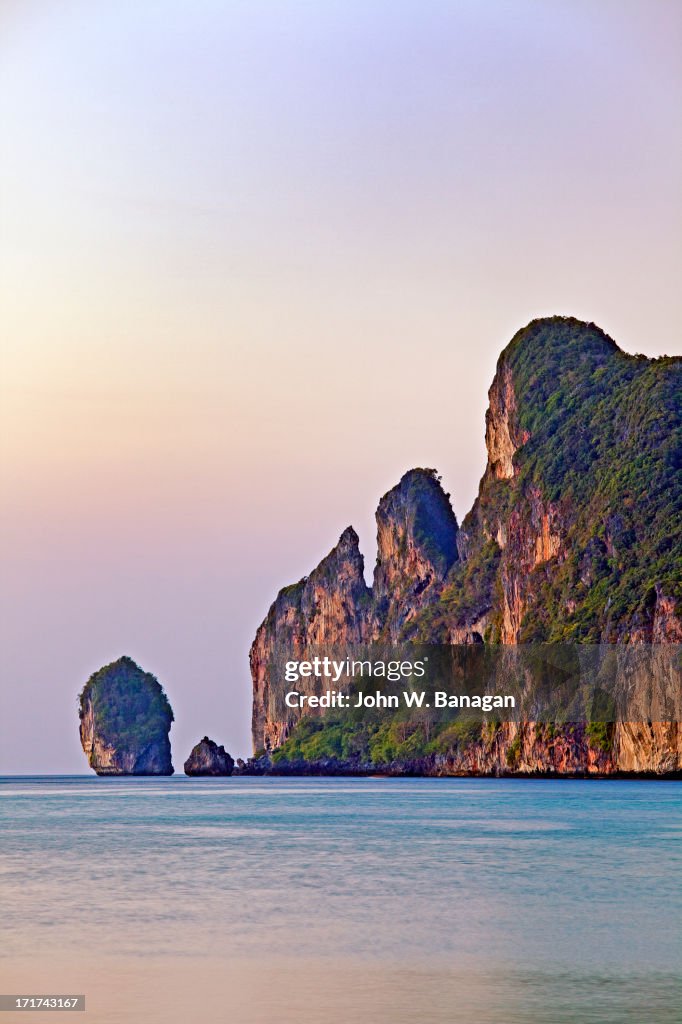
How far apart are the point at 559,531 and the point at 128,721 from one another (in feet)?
286

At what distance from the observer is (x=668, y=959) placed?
17.5 m

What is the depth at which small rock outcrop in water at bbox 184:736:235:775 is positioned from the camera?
503ft

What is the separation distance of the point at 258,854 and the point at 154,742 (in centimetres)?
15032

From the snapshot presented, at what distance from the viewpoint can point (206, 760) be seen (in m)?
154

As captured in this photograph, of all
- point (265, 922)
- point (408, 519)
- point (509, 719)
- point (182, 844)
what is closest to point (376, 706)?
point (408, 519)

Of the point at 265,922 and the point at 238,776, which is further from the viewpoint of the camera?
the point at 238,776

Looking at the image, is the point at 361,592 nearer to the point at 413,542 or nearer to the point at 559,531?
the point at 413,542

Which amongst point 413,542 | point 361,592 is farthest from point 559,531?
point 361,592

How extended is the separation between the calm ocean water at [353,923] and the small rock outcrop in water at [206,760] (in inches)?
4339

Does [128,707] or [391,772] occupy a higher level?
[128,707]

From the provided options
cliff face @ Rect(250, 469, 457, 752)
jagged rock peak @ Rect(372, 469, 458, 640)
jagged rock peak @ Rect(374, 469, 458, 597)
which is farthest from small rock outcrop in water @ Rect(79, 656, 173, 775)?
jagged rock peak @ Rect(374, 469, 458, 597)

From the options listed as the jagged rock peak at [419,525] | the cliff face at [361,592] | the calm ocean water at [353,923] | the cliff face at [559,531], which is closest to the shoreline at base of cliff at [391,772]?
the cliff face at [559,531]

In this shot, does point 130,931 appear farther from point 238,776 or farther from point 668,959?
point 238,776

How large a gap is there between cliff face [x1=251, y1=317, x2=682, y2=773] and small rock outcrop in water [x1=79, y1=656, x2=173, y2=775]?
137ft
